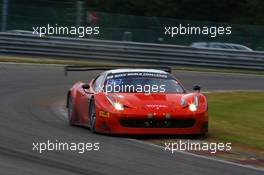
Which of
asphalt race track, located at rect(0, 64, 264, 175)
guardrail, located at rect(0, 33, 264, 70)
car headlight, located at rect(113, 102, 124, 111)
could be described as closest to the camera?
asphalt race track, located at rect(0, 64, 264, 175)

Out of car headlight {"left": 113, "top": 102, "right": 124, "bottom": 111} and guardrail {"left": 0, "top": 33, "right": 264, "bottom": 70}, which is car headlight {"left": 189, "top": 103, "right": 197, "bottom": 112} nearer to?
car headlight {"left": 113, "top": 102, "right": 124, "bottom": 111}

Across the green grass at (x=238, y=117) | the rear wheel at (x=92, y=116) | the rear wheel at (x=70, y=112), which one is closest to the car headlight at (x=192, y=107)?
the green grass at (x=238, y=117)

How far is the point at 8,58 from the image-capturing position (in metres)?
29.0

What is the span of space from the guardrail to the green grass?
8768mm

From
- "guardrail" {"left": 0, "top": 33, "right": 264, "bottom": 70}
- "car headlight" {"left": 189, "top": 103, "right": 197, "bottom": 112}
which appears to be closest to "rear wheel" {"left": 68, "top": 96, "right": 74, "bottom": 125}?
"car headlight" {"left": 189, "top": 103, "right": 197, "bottom": 112}

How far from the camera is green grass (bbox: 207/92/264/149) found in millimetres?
12930

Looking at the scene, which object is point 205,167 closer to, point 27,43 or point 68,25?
point 27,43

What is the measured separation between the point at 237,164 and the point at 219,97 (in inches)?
414

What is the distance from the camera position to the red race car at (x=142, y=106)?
12.4 m

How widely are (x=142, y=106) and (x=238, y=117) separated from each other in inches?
159

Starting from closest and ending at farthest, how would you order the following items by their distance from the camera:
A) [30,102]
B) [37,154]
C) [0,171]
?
[0,171] → [37,154] → [30,102]

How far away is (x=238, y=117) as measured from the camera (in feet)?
52.5

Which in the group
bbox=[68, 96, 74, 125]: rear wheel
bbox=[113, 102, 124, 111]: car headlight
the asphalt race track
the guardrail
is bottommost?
the asphalt race track

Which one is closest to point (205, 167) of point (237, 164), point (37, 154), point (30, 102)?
point (237, 164)
